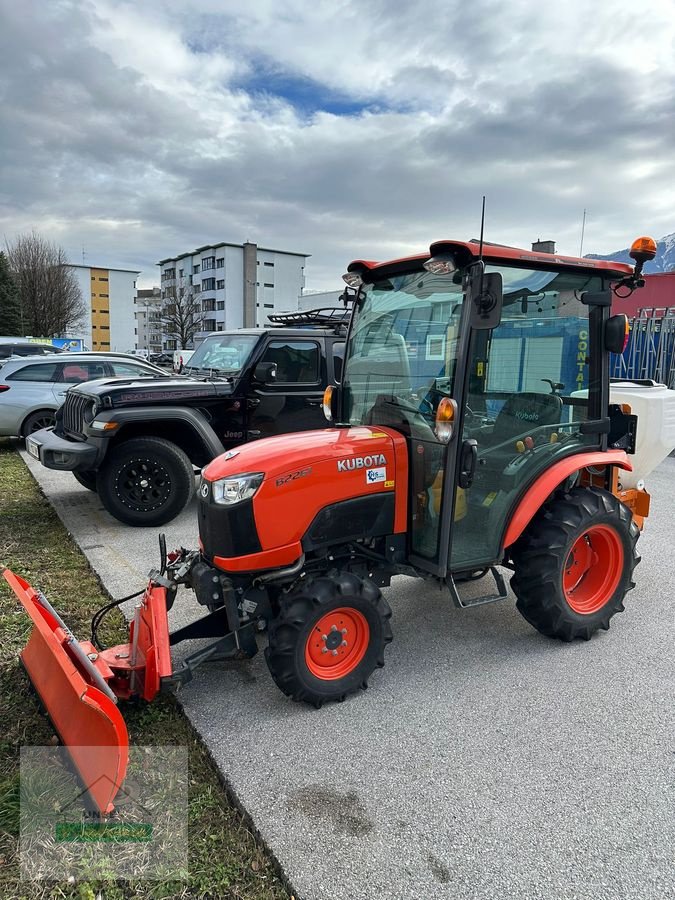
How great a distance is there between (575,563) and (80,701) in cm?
285

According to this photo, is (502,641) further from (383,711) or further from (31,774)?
(31,774)

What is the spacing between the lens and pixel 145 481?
229 inches

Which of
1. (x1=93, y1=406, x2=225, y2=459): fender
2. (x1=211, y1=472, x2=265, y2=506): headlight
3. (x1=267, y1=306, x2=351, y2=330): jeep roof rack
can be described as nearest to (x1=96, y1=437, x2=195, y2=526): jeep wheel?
Result: (x1=93, y1=406, x2=225, y2=459): fender

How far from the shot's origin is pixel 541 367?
133 inches

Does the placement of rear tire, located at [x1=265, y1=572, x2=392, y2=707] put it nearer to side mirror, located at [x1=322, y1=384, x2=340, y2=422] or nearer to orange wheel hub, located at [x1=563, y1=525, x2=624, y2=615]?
side mirror, located at [x1=322, y1=384, x2=340, y2=422]

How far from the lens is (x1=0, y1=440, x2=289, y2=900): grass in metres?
1.93

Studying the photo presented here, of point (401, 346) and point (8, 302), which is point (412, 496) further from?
point (8, 302)

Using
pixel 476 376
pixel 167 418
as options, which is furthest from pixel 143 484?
pixel 476 376

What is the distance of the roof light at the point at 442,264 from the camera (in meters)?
2.77

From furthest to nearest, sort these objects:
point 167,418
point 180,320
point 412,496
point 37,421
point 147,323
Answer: point 147,323 → point 180,320 → point 37,421 → point 167,418 → point 412,496

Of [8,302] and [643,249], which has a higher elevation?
[8,302]

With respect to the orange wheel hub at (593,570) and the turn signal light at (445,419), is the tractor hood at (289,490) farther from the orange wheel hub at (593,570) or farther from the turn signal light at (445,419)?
the orange wheel hub at (593,570)

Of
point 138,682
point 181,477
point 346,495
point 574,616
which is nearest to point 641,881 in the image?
point 574,616

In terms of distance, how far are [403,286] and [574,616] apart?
6.99 ft
